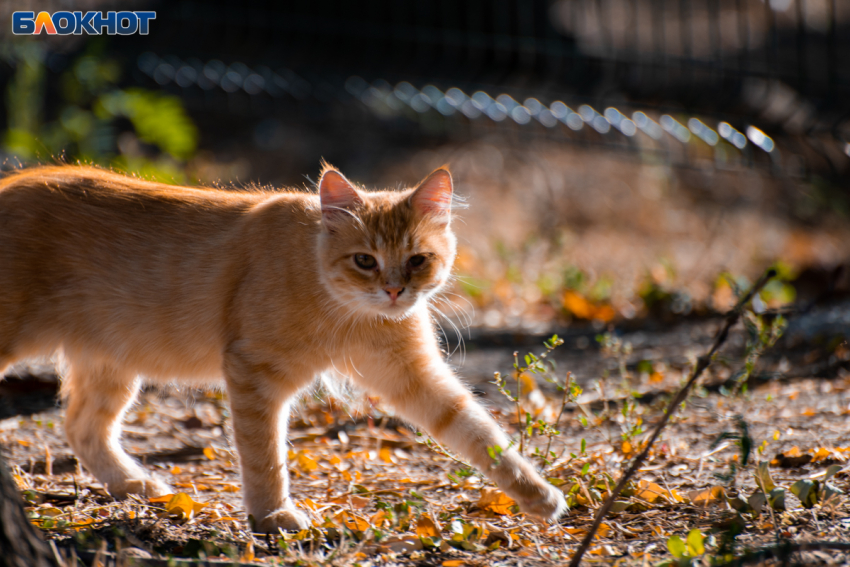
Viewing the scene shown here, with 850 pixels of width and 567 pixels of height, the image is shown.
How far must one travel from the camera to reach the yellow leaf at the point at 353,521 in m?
2.18

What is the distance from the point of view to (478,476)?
8.29ft

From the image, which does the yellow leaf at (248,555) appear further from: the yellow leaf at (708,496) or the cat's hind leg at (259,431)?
the yellow leaf at (708,496)

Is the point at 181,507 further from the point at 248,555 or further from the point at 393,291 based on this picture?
the point at 393,291

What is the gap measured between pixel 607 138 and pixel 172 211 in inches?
189

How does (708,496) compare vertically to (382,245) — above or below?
below

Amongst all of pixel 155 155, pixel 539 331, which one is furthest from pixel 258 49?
pixel 539 331

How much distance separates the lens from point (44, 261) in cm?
251

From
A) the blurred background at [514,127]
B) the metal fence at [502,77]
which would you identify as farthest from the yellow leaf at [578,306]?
the metal fence at [502,77]

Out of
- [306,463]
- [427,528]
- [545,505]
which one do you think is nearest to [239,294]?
[306,463]

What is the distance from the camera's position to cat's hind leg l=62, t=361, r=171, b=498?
2576 millimetres

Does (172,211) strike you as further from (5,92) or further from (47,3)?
(5,92)

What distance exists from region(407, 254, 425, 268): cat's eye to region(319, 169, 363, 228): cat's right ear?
27cm

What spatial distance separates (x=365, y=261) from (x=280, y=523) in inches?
34.7

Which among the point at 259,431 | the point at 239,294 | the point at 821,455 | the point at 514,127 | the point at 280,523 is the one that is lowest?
the point at 280,523
